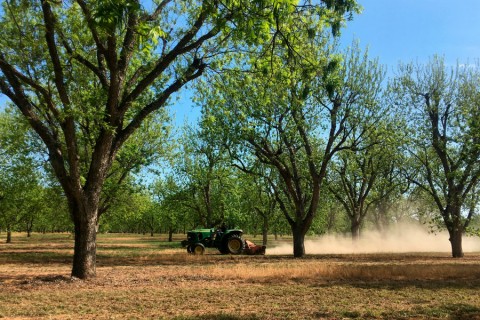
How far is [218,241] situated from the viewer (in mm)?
25656

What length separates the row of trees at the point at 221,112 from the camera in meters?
9.12

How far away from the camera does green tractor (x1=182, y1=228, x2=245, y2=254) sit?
25.0 meters

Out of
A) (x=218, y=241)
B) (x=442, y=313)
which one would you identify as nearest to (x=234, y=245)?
(x=218, y=241)

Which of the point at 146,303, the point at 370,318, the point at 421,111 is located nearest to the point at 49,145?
the point at 146,303

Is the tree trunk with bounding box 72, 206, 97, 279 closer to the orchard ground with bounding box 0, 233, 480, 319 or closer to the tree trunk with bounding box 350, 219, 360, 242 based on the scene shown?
the orchard ground with bounding box 0, 233, 480, 319

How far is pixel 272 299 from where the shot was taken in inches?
350

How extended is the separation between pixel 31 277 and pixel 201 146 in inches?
1007

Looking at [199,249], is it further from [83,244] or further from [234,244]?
[83,244]

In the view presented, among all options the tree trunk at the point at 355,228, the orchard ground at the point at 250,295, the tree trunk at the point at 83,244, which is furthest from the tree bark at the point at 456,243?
the tree trunk at the point at 83,244

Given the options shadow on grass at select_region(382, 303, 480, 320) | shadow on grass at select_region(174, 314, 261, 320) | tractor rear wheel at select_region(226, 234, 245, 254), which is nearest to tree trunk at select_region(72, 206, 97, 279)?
shadow on grass at select_region(174, 314, 261, 320)

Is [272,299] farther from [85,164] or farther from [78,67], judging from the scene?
[85,164]

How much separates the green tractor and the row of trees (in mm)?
3482

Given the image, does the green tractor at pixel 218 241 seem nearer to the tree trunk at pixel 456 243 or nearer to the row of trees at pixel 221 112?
the row of trees at pixel 221 112

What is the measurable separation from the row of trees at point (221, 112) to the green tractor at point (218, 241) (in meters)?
3.48
